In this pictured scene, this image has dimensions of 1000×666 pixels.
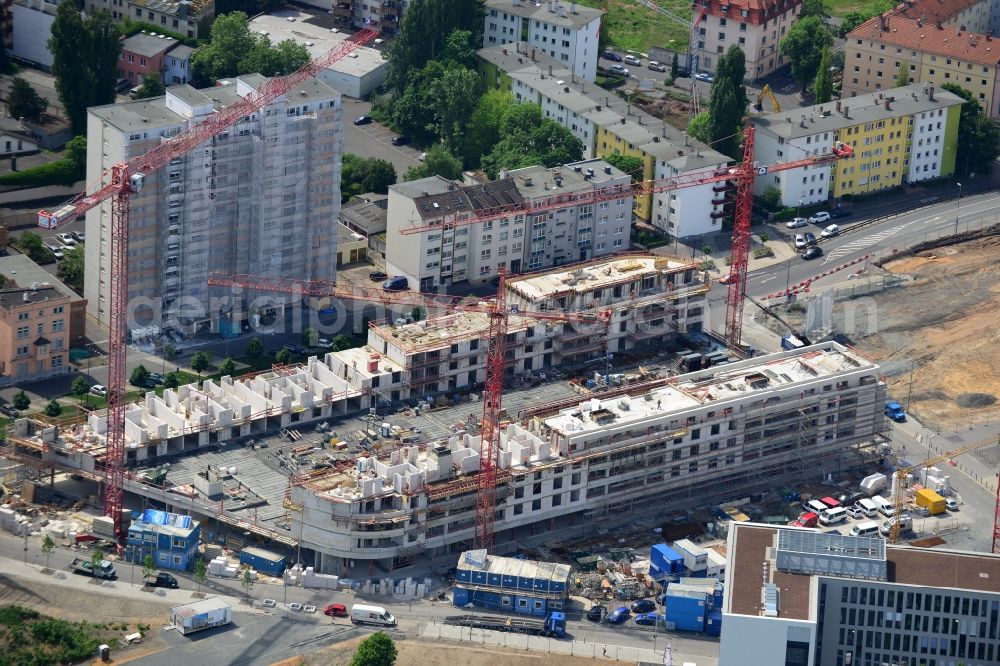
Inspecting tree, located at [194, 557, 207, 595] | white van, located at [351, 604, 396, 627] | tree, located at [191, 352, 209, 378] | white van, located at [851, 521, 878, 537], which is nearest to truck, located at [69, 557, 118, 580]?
tree, located at [194, 557, 207, 595]

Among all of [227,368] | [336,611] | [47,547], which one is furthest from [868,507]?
[47,547]

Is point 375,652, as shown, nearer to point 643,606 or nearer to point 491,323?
point 643,606

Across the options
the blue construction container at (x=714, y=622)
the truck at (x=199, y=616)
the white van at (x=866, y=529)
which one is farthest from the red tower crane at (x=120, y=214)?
the white van at (x=866, y=529)

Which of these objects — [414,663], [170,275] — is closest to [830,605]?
[414,663]

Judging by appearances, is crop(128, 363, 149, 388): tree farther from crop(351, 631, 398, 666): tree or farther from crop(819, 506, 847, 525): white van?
crop(819, 506, 847, 525): white van

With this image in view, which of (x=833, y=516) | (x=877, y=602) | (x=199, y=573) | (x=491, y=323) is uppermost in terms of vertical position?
(x=491, y=323)

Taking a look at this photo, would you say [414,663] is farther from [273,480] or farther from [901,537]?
[901,537]

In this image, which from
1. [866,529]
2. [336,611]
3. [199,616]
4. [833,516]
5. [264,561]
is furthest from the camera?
[833,516]
